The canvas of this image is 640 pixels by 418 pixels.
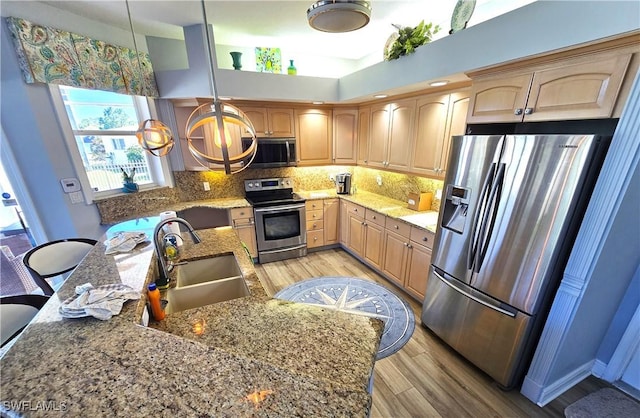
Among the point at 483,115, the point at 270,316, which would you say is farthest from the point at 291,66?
the point at 270,316

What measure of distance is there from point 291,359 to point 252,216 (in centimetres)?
279

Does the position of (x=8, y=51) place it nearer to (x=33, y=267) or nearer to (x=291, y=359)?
(x=33, y=267)

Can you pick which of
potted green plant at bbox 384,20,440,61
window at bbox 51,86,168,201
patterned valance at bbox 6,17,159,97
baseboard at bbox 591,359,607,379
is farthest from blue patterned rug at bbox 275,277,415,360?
patterned valance at bbox 6,17,159,97

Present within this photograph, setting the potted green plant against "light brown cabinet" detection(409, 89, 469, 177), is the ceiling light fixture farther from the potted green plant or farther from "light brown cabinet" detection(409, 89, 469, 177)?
"light brown cabinet" detection(409, 89, 469, 177)

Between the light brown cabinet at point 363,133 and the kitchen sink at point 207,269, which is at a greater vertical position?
the light brown cabinet at point 363,133

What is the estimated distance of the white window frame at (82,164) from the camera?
2.34 m

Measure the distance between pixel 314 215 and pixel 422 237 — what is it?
1.75m

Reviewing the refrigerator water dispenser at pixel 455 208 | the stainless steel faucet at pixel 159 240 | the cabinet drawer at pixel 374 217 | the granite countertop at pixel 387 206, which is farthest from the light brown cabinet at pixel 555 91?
the stainless steel faucet at pixel 159 240

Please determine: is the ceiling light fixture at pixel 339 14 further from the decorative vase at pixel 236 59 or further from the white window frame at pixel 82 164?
the white window frame at pixel 82 164

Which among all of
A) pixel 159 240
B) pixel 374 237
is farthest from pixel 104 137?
pixel 374 237

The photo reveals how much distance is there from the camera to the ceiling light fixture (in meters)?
1.22

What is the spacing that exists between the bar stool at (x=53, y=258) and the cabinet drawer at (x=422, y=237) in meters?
3.05

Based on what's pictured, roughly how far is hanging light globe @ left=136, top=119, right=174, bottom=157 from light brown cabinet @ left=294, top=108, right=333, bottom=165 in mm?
2039

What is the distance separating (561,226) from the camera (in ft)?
4.62
